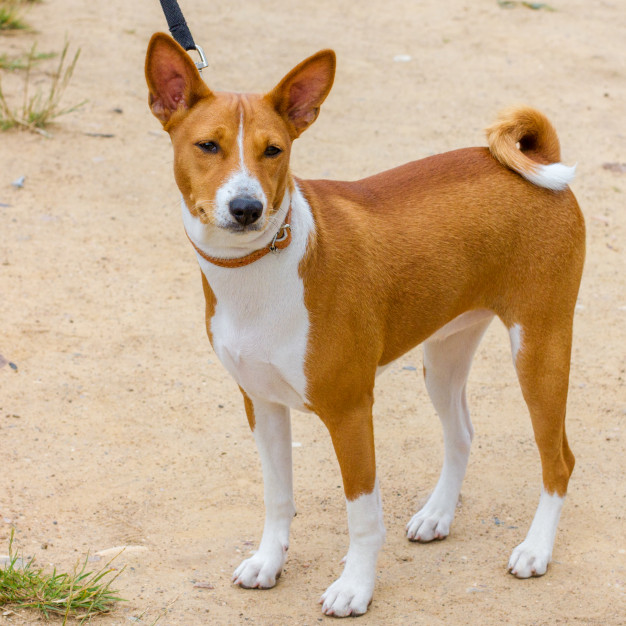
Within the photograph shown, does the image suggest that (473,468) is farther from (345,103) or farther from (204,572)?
(345,103)

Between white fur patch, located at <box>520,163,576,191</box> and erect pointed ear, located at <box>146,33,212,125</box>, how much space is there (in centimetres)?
A: 128

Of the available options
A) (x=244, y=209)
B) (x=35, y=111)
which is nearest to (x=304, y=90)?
(x=244, y=209)

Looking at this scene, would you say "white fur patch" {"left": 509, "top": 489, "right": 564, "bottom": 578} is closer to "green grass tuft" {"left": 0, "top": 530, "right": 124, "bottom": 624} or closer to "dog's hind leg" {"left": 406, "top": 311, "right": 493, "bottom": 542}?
"dog's hind leg" {"left": 406, "top": 311, "right": 493, "bottom": 542}

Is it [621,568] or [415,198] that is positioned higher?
[415,198]

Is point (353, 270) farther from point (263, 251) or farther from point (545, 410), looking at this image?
point (545, 410)

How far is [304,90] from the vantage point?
326cm

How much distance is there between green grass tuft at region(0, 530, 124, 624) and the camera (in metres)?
3.18

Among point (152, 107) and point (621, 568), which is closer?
point (152, 107)

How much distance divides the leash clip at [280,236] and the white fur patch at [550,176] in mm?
1028

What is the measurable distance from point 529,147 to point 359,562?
1729mm

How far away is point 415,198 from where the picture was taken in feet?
11.8

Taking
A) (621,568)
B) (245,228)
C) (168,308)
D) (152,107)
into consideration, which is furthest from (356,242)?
(168,308)

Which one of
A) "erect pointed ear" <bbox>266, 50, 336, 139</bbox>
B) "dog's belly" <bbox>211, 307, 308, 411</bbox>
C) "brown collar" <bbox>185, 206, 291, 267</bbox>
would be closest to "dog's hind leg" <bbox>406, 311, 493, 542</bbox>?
"dog's belly" <bbox>211, 307, 308, 411</bbox>

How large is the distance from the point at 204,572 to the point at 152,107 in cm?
176
